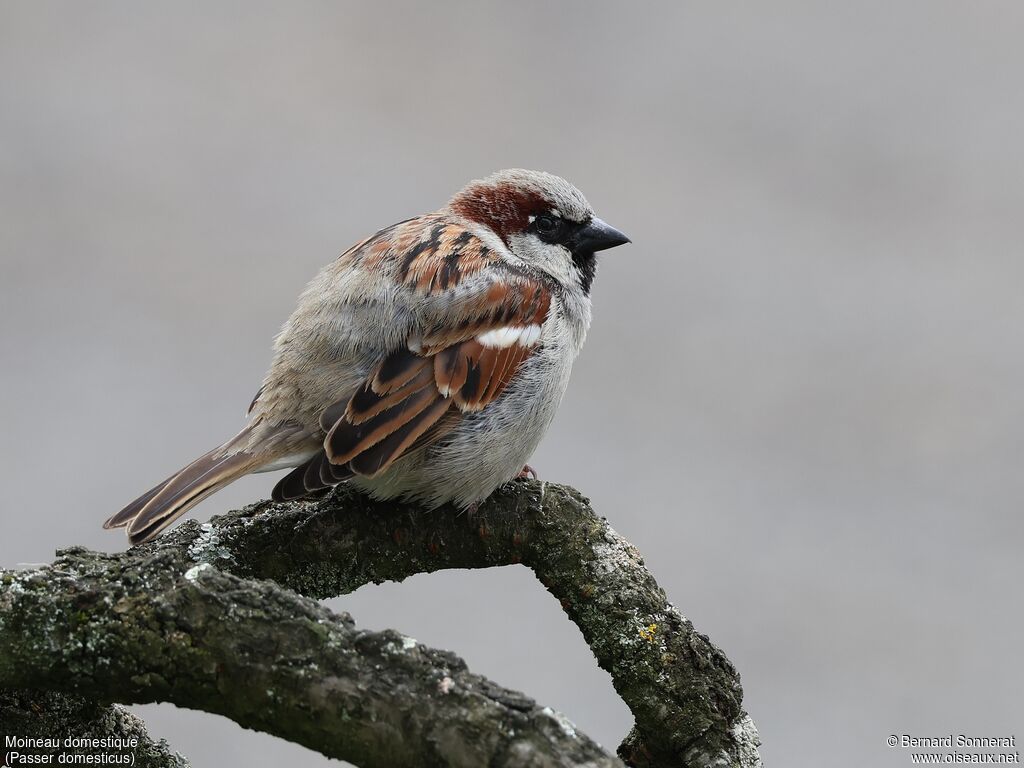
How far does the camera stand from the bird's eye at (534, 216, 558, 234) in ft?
9.53

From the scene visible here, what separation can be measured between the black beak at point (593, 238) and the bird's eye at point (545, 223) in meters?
0.06

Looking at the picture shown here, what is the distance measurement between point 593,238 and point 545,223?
0.14m

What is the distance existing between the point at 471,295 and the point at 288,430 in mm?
526

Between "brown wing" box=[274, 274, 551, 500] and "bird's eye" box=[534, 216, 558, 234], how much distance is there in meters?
0.26

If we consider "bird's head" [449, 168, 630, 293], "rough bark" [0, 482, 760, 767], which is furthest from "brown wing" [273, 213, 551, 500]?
"rough bark" [0, 482, 760, 767]

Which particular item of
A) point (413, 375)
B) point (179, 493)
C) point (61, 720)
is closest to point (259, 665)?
point (61, 720)

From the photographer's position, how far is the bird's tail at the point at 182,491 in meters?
1.96

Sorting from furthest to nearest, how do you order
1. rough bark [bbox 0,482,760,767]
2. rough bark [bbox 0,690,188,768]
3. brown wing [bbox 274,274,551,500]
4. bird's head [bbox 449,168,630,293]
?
bird's head [bbox 449,168,630,293], brown wing [bbox 274,274,551,500], rough bark [bbox 0,690,188,768], rough bark [bbox 0,482,760,767]

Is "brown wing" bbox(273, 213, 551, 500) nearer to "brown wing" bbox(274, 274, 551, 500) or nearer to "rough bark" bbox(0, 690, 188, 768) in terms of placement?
"brown wing" bbox(274, 274, 551, 500)

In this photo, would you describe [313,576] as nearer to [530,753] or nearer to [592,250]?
[530,753]

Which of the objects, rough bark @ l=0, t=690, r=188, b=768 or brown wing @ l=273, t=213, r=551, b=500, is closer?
rough bark @ l=0, t=690, r=188, b=768

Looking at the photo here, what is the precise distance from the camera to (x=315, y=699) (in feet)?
4.08

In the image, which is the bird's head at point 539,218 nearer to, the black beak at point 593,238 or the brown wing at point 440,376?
the black beak at point 593,238

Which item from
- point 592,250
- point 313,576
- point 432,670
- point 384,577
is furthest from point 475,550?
point 592,250
